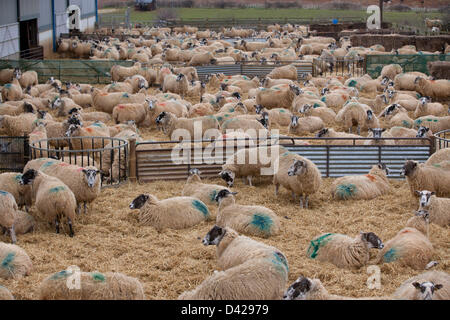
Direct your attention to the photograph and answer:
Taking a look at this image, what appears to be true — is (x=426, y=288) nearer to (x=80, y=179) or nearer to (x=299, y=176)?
(x=299, y=176)

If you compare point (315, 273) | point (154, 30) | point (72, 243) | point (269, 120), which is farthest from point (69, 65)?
point (154, 30)

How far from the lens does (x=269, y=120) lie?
16.5m

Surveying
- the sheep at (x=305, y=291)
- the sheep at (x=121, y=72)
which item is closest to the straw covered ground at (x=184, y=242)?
the sheep at (x=305, y=291)

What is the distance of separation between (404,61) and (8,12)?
1717 cm

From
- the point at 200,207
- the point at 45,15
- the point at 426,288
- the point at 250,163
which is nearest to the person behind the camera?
the point at 426,288

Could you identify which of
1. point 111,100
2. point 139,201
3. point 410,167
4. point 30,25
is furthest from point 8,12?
point 410,167

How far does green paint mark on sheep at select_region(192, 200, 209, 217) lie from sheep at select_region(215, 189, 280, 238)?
0.37 m

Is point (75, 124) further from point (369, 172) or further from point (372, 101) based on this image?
point (372, 101)

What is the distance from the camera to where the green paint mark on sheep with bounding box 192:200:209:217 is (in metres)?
9.95

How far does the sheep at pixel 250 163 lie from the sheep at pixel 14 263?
15.0 feet

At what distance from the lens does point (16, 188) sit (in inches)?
393

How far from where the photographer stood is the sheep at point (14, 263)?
762 centimetres

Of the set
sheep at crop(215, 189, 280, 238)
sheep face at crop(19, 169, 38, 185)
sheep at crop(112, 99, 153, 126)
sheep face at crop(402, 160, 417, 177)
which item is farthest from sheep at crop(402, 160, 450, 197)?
sheep at crop(112, 99, 153, 126)

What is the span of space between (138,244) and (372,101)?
39.8ft
